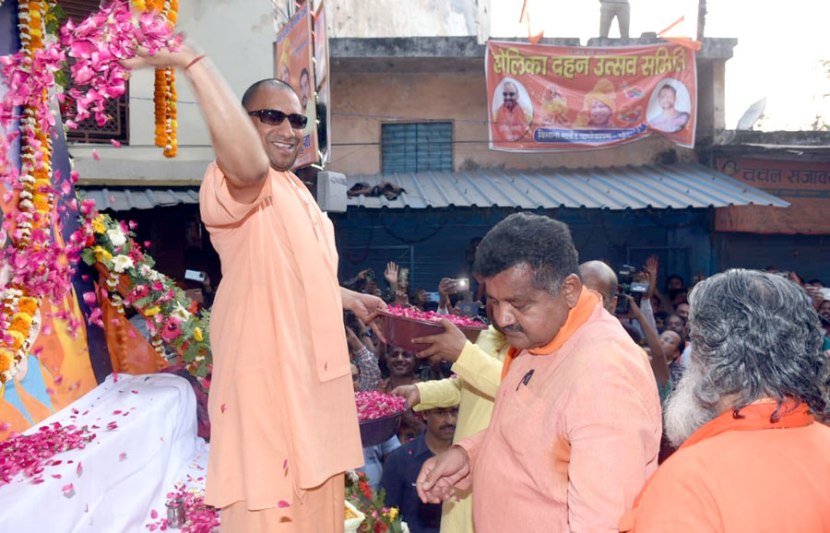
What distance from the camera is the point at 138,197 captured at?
10102 millimetres

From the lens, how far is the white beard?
193cm

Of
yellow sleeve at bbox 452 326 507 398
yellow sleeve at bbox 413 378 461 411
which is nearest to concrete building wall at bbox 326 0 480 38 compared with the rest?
yellow sleeve at bbox 413 378 461 411

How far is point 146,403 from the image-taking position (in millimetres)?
4270

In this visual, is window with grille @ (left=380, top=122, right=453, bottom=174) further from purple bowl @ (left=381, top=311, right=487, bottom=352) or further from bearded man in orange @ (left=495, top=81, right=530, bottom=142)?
purple bowl @ (left=381, top=311, right=487, bottom=352)

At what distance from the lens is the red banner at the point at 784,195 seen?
12.5 metres

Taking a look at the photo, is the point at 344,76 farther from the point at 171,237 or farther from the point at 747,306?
the point at 747,306

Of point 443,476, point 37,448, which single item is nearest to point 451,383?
point 443,476

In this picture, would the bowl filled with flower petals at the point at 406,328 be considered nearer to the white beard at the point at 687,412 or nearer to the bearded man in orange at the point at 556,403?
the bearded man in orange at the point at 556,403

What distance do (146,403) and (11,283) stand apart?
1080mm

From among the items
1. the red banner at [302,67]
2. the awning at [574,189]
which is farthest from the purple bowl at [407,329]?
the awning at [574,189]

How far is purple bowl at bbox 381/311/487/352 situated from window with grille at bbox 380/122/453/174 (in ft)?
30.9

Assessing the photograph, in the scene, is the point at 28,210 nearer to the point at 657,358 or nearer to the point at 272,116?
the point at 272,116

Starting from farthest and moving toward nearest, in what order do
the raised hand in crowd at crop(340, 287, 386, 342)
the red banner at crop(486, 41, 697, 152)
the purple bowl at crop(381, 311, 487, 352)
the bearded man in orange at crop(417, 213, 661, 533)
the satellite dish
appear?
the satellite dish → the red banner at crop(486, 41, 697, 152) → the purple bowl at crop(381, 311, 487, 352) → the raised hand in crowd at crop(340, 287, 386, 342) → the bearded man in orange at crop(417, 213, 661, 533)

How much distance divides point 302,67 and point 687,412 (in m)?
8.26
